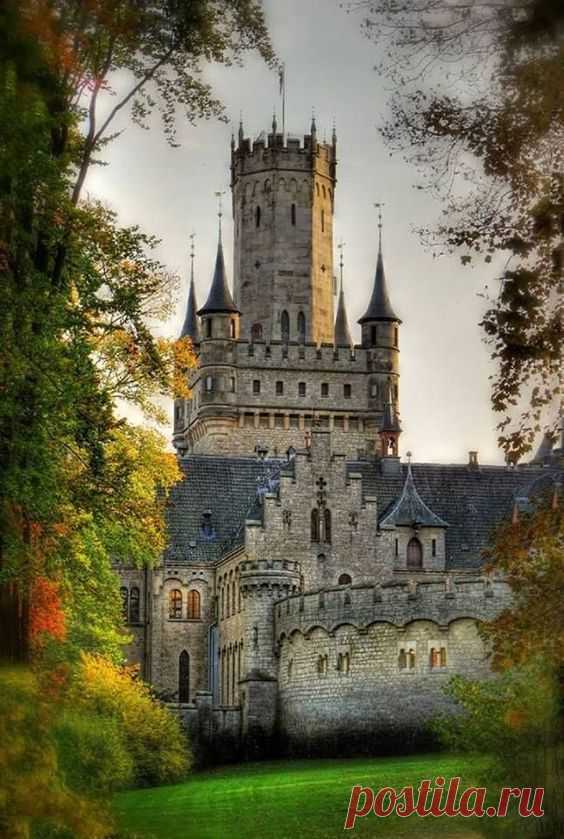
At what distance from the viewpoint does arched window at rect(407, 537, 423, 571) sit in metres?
82.7

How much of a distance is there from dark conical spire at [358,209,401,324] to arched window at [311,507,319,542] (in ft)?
112

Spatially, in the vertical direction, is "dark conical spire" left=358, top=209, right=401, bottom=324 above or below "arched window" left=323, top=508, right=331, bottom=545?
above

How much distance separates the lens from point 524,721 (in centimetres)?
4134

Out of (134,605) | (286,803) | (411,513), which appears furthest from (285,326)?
(286,803)

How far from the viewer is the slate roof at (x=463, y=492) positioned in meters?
85.6

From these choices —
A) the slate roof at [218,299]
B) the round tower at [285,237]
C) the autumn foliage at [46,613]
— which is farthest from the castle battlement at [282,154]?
the autumn foliage at [46,613]

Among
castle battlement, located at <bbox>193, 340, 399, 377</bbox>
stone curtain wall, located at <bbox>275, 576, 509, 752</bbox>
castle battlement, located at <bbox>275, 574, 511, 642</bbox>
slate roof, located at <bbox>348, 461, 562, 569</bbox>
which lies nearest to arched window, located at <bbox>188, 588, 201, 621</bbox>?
slate roof, located at <bbox>348, 461, 562, 569</bbox>

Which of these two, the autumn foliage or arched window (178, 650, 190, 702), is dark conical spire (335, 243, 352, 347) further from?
the autumn foliage

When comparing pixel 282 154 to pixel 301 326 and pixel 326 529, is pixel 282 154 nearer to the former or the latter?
pixel 301 326

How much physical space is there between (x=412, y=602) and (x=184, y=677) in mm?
18618

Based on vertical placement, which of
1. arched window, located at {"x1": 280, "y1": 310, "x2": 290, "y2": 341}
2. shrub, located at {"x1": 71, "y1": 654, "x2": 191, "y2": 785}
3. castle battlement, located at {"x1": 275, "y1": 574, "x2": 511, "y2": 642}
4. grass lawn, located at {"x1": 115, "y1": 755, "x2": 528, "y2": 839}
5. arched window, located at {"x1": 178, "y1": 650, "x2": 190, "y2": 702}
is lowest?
grass lawn, located at {"x1": 115, "y1": 755, "x2": 528, "y2": 839}

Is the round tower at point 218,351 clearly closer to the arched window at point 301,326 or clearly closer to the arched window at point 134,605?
the arched window at point 301,326

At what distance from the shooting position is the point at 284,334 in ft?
379

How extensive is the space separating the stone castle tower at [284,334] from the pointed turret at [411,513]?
14754 mm
